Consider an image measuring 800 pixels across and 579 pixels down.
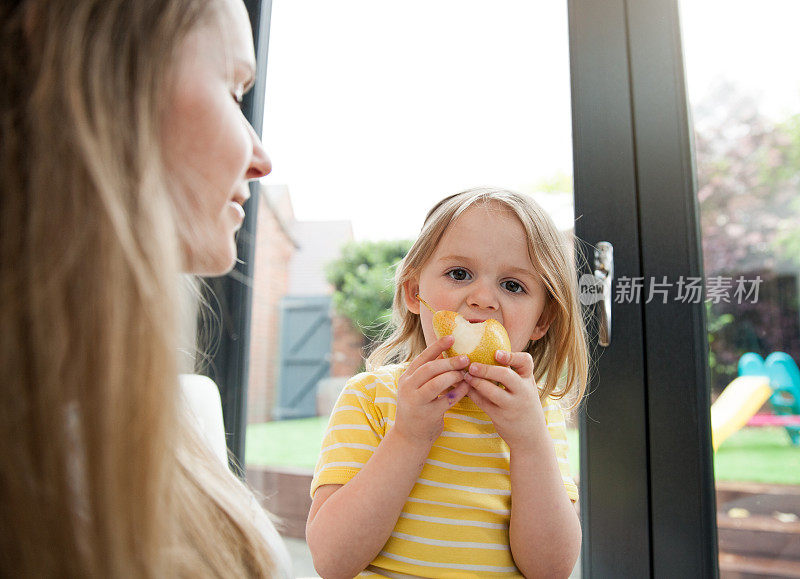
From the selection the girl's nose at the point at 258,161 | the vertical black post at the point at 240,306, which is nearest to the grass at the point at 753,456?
the girl's nose at the point at 258,161

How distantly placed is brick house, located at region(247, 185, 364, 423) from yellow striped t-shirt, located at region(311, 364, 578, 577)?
1.49 ft

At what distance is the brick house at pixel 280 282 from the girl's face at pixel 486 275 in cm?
54

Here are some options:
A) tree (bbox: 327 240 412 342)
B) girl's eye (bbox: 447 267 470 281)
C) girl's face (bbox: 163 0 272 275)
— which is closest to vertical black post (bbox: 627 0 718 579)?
girl's eye (bbox: 447 267 470 281)

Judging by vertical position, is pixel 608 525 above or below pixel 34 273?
below

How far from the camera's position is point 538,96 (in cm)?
141

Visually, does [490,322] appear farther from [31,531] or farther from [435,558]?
[31,531]

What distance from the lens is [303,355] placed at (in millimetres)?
1596

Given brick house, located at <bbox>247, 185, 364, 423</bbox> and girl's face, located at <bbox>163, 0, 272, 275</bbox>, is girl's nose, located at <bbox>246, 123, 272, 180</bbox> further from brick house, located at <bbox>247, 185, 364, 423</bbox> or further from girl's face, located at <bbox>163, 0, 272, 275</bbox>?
brick house, located at <bbox>247, 185, 364, 423</bbox>

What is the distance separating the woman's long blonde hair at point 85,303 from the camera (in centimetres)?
44

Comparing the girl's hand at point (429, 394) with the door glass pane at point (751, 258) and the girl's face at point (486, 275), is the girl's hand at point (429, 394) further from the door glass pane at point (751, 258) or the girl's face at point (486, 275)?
the door glass pane at point (751, 258)

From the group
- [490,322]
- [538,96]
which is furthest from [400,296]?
[538,96]

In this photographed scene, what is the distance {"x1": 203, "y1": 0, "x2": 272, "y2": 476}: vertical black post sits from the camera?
1.58 metres

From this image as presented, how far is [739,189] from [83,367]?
130 cm

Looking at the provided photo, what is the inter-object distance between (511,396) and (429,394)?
14 cm
